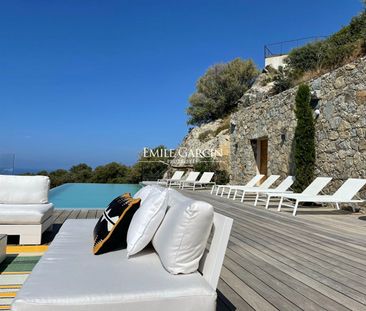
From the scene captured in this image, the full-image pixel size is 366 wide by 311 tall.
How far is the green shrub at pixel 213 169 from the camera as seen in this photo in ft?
42.7

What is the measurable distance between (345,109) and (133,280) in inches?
254

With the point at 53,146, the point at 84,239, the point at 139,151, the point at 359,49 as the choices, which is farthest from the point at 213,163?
the point at 53,146

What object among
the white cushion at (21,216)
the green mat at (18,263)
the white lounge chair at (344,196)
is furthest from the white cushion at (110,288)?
the white lounge chair at (344,196)

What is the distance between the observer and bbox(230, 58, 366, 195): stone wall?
20.9ft

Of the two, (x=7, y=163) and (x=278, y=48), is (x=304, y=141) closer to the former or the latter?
(x=7, y=163)

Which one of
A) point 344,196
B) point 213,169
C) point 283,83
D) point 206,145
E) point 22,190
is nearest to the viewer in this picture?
point 22,190

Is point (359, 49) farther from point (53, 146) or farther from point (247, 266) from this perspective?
point (53, 146)

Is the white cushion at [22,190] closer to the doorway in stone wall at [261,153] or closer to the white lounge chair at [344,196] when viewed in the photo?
the white lounge chair at [344,196]

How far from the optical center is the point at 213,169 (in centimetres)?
1332

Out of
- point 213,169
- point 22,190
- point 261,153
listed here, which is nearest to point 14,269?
point 22,190

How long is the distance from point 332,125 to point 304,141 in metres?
0.74

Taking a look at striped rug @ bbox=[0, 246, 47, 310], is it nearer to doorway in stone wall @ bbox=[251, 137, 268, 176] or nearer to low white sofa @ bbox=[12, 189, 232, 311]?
low white sofa @ bbox=[12, 189, 232, 311]

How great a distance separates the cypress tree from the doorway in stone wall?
364cm

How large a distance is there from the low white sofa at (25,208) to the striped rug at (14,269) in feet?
0.65
